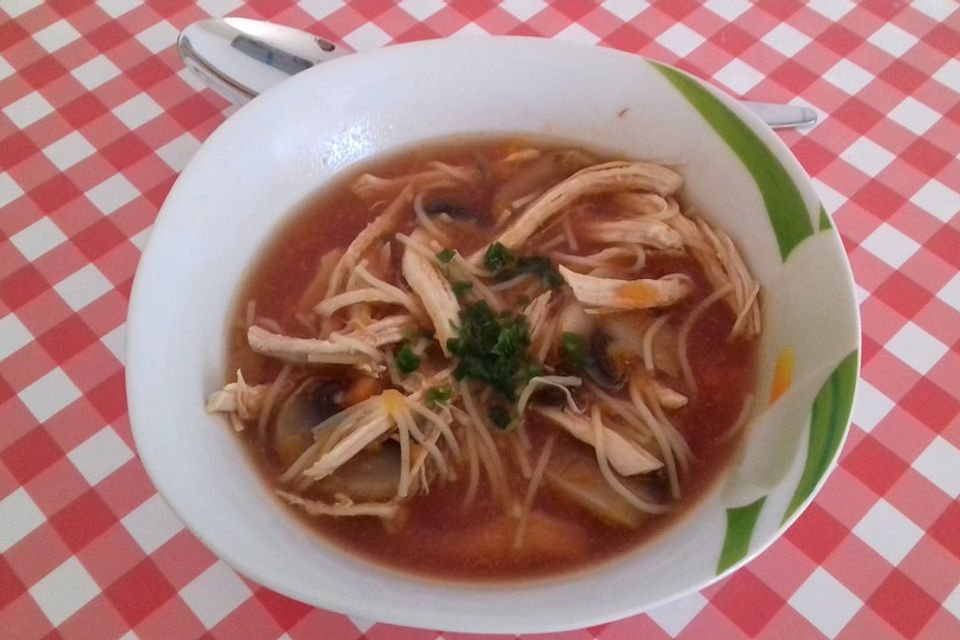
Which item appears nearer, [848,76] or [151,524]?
[151,524]

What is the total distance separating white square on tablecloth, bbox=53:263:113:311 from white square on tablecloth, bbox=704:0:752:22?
1.34 metres

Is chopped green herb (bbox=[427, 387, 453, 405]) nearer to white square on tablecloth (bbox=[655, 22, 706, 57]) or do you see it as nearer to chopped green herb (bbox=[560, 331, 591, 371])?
chopped green herb (bbox=[560, 331, 591, 371])

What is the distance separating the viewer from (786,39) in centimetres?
171

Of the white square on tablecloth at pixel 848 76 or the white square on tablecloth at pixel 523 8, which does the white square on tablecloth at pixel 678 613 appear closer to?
the white square on tablecloth at pixel 848 76

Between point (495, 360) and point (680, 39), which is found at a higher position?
point (680, 39)

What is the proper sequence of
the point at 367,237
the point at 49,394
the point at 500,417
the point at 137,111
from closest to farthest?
the point at 500,417 < the point at 49,394 < the point at 367,237 < the point at 137,111

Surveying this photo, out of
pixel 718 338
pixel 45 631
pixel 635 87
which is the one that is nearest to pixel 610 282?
pixel 718 338

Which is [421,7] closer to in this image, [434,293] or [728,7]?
[728,7]

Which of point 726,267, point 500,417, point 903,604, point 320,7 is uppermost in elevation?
point 320,7

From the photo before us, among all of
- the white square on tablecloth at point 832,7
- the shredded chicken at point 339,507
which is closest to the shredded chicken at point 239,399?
the shredded chicken at point 339,507

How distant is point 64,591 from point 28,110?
1009 mm

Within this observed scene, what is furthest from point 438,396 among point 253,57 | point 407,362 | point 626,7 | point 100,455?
point 626,7

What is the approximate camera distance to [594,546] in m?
1.05

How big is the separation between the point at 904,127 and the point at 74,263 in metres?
1.55
